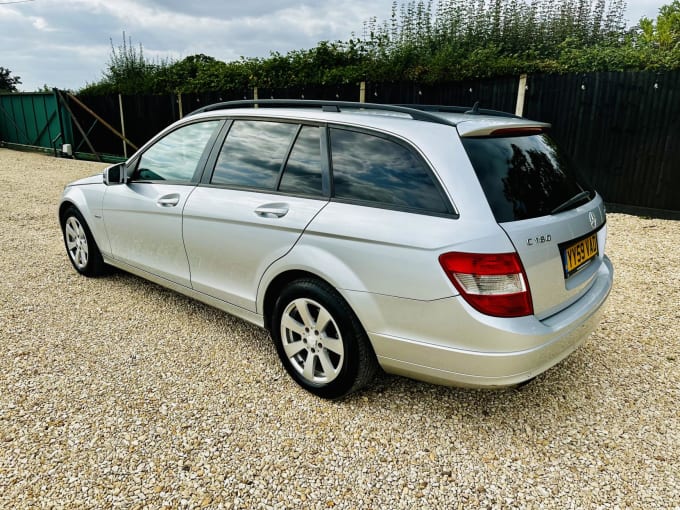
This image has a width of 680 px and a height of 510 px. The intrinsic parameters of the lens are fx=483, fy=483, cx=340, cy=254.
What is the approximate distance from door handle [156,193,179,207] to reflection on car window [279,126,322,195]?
0.98 m

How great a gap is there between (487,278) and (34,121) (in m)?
21.1

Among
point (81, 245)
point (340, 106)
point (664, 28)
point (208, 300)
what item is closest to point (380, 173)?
point (340, 106)

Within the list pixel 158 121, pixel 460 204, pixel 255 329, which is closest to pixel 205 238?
pixel 255 329

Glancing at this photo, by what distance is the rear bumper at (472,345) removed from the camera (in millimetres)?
2168

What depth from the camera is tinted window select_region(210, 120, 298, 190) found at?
3.00 metres

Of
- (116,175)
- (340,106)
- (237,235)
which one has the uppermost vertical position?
(340,106)

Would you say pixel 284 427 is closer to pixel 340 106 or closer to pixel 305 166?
pixel 305 166

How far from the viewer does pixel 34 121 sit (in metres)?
18.5

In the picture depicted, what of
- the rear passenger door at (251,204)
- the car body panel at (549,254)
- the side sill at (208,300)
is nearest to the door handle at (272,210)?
the rear passenger door at (251,204)

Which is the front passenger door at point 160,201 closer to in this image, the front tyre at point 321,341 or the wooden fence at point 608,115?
the front tyre at point 321,341

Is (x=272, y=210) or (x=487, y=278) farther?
(x=272, y=210)

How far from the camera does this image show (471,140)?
2.41 metres

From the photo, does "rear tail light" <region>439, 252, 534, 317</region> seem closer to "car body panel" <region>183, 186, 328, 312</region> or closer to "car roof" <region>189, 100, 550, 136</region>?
"car roof" <region>189, 100, 550, 136</region>

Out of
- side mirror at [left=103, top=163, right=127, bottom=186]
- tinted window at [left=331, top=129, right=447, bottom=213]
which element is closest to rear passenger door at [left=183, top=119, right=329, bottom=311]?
tinted window at [left=331, top=129, right=447, bottom=213]
